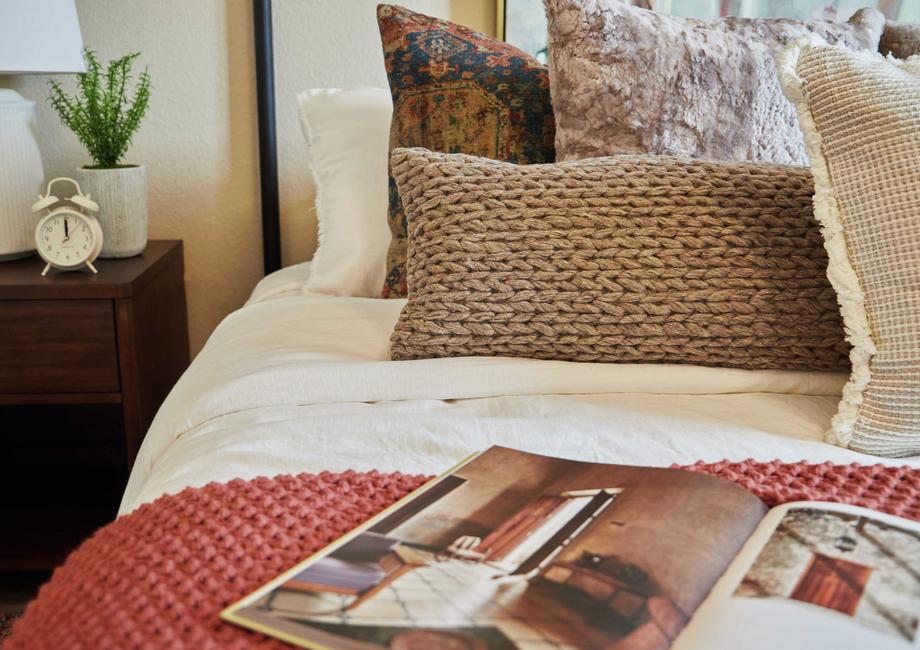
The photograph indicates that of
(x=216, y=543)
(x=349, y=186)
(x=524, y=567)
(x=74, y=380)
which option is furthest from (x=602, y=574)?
(x=74, y=380)

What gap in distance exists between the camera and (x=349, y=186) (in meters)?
1.54

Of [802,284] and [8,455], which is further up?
[802,284]

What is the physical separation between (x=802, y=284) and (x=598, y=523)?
52 centimetres

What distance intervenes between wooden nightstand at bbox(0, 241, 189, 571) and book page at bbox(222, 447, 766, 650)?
965mm

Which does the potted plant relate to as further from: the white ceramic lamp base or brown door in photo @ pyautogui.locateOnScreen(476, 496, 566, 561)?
brown door in photo @ pyautogui.locateOnScreen(476, 496, 566, 561)

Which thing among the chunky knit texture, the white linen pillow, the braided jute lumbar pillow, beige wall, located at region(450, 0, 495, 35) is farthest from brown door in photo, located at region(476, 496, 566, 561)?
beige wall, located at region(450, 0, 495, 35)

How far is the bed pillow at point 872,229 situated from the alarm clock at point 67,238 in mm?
1177

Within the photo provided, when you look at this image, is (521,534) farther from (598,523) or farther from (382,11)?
(382,11)

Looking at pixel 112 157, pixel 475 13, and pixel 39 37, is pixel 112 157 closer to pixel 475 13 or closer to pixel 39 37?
pixel 39 37

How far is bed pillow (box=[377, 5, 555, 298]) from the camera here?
4.47 ft

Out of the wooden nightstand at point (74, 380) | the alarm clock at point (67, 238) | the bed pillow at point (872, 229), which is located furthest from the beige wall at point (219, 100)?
the bed pillow at point (872, 229)

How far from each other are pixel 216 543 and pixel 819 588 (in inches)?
15.8

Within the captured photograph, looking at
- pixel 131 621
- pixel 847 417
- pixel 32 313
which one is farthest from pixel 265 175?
pixel 131 621

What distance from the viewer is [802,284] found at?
1022mm
